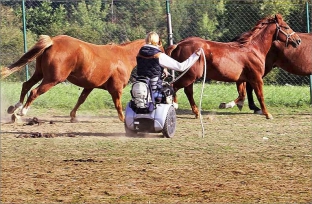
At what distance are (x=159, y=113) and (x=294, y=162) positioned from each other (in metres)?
2.57

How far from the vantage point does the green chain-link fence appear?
1905 cm

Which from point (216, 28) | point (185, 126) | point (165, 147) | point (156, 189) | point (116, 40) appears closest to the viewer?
point (156, 189)

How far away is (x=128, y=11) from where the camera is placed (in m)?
20.2

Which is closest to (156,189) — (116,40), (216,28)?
(116,40)

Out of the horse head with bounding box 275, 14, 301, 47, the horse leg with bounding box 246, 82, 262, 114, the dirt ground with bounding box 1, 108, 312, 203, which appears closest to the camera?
the dirt ground with bounding box 1, 108, 312, 203

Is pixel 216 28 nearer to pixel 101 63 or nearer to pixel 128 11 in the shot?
pixel 128 11

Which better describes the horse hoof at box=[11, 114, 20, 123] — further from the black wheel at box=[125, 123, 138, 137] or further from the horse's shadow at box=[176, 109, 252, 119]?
the horse's shadow at box=[176, 109, 252, 119]

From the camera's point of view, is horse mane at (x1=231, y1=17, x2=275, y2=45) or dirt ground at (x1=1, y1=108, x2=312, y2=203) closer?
dirt ground at (x1=1, y1=108, x2=312, y2=203)

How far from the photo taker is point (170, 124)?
1194 centimetres

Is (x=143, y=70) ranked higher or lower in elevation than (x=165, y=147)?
higher

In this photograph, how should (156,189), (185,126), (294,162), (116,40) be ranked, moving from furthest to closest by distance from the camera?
(116,40) → (185,126) → (294,162) → (156,189)

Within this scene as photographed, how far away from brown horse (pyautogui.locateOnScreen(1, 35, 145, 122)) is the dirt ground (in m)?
0.68

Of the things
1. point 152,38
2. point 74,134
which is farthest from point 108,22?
point 152,38

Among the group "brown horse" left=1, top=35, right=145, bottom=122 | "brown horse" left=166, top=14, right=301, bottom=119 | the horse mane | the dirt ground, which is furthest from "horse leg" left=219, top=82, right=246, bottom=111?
"brown horse" left=1, top=35, right=145, bottom=122
